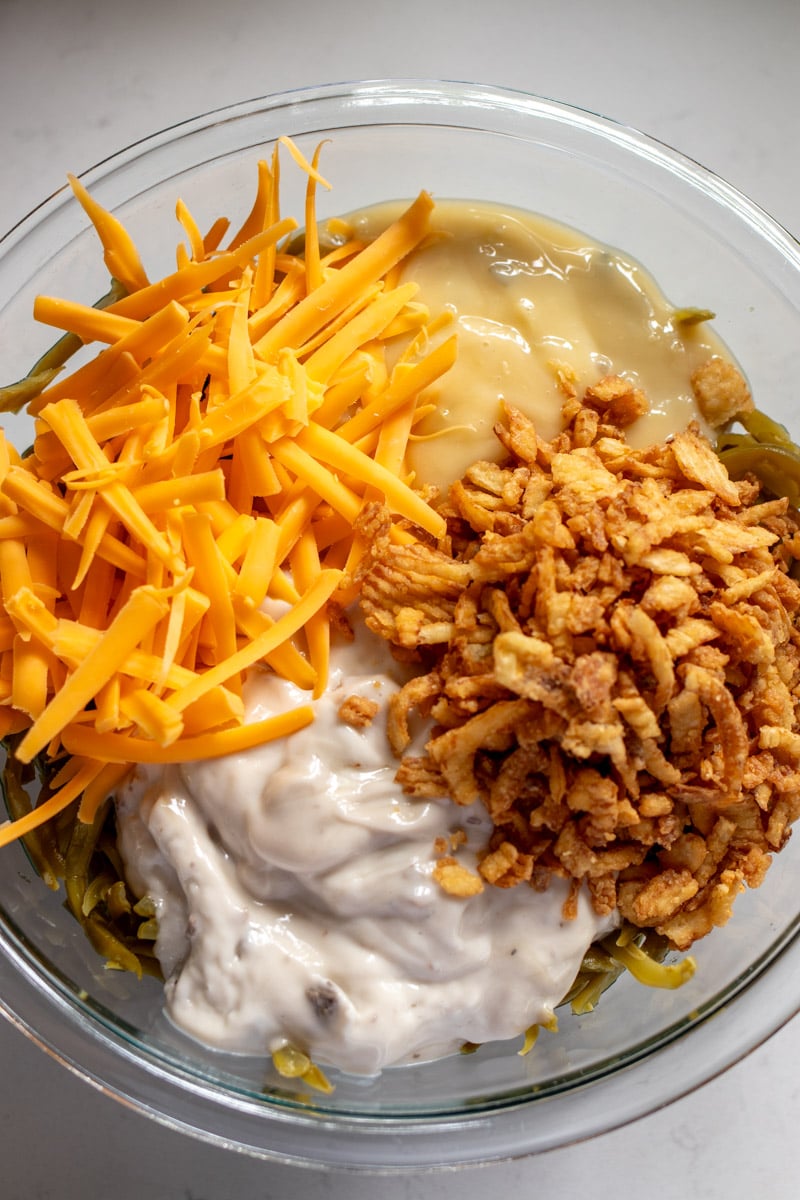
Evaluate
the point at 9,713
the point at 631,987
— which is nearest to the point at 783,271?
the point at 631,987

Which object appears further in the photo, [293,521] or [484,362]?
[484,362]

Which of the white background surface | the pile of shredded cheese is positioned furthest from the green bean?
the white background surface

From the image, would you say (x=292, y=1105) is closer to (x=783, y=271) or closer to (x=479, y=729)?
(x=479, y=729)

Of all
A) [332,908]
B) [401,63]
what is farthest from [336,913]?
[401,63]

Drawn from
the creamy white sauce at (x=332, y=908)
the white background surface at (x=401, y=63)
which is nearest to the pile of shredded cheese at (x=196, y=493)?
the creamy white sauce at (x=332, y=908)

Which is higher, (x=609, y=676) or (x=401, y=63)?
(x=401, y=63)

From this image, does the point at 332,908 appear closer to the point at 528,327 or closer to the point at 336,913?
the point at 336,913
